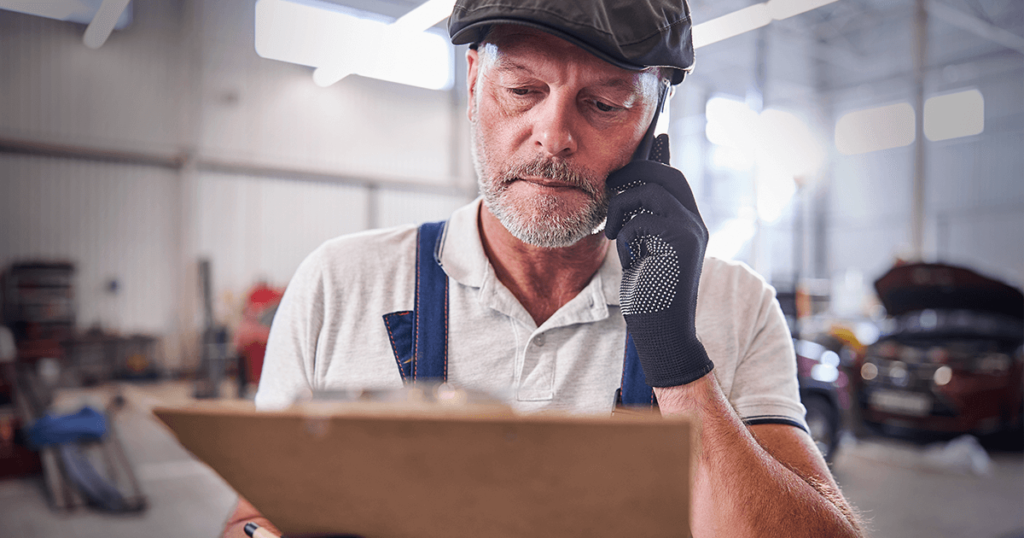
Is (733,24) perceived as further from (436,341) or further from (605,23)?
(436,341)

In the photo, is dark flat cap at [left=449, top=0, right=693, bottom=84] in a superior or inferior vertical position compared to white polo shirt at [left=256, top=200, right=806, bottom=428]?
superior

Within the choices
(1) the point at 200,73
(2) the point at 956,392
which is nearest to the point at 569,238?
(1) the point at 200,73

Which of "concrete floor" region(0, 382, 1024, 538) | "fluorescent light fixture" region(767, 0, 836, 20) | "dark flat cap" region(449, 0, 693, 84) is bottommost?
"concrete floor" region(0, 382, 1024, 538)

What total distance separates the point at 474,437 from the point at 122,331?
3.76 metres

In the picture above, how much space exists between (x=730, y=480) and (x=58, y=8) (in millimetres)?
1064

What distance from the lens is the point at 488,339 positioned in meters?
0.86

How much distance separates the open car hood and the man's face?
160 inches

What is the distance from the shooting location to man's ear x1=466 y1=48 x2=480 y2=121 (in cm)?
80

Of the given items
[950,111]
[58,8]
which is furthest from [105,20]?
[950,111]

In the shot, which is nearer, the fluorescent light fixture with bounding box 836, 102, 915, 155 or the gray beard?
the gray beard

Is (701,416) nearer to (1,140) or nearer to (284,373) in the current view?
(284,373)

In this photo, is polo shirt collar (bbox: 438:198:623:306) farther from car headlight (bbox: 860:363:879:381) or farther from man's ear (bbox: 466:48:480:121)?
car headlight (bbox: 860:363:879:381)

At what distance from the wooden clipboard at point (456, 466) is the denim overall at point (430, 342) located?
15.0 inches

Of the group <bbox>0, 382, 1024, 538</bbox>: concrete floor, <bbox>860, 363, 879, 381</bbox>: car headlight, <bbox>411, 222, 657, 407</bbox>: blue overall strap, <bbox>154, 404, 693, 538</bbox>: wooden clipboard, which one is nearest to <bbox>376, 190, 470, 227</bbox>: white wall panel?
<bbox>411, 222, 657, 407</bbox>: blue overall strap
